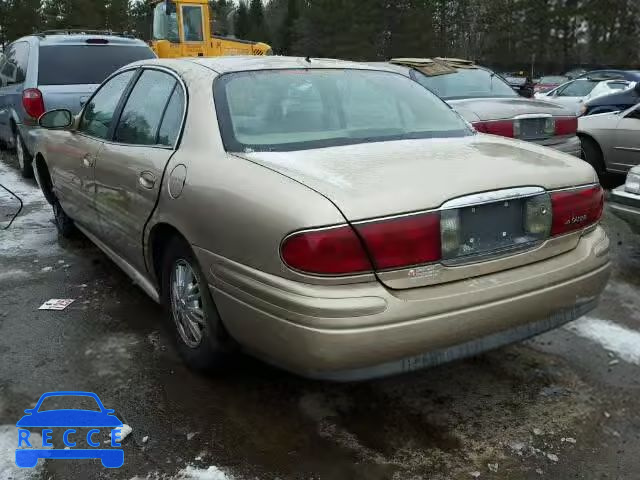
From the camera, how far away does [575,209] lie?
2.90 metres

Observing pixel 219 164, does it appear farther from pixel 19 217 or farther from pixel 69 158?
pixel 19 217

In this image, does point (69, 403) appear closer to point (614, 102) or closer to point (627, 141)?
point (627, 141)

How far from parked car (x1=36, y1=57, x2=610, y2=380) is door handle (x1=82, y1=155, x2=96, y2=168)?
0.41m

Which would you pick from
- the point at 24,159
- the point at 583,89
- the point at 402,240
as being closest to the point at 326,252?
the point at 402,240

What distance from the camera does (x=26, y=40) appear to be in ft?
28.4

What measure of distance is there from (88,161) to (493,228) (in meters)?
2.83

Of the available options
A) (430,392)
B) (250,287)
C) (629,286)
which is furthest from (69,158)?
(629,286)

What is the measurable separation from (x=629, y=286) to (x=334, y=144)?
108 inches

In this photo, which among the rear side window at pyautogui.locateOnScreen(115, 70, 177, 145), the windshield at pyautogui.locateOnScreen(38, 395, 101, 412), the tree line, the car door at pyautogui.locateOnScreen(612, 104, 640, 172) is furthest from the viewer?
the tree line

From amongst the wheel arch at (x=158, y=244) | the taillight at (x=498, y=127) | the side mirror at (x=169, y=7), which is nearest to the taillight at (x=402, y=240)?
the wheel arch at (x=158, y=244)

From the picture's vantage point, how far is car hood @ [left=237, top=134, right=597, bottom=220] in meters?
2.46

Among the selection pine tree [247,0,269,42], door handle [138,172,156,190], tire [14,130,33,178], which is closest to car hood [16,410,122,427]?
door handle [138,172,156,190]

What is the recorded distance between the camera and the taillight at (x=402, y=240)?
2.40 metres

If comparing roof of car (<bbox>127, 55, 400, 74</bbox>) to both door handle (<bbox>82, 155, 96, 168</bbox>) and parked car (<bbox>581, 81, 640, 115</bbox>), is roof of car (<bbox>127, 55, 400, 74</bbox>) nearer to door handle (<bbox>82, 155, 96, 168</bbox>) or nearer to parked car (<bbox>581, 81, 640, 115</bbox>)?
door handle (<bbox>82, 155, 96, 168</bbox>)
